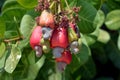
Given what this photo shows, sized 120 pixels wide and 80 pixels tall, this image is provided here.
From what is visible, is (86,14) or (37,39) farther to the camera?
(86,14)

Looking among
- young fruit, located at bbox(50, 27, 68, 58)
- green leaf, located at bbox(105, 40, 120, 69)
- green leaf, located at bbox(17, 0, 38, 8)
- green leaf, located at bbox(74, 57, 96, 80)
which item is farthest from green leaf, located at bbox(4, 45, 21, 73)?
green leaf, located at bbox(105, 40, 120, 69)

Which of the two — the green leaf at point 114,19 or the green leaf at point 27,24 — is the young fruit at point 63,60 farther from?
the green leaf at point 114,19

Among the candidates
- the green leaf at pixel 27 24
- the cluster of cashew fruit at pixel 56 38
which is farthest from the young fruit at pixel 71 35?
the green leaf at pixel 27 24

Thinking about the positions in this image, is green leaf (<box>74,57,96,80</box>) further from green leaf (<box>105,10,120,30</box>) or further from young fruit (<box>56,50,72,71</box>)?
young fruit (<box>56,50,72,71</box>)

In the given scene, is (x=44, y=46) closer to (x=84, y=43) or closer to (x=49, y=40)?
(x=49, y=40)

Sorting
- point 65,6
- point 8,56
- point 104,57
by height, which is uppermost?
point 65,6

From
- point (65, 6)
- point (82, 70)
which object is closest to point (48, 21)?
point (65, 6)

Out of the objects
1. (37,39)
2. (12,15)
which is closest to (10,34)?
(12,15)

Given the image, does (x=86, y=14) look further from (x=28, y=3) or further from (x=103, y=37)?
(x=103, y=37)
